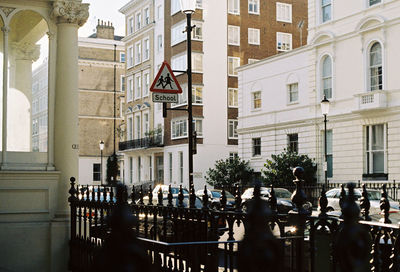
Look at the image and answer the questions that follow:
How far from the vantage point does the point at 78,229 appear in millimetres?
10758

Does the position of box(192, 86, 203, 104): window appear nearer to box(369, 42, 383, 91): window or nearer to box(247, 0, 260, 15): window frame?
box(247, 0, 260, 15): window frame

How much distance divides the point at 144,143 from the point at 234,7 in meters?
16.6

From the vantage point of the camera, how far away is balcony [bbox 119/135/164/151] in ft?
191

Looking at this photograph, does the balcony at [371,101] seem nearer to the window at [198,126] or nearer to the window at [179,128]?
the window at [198,126]

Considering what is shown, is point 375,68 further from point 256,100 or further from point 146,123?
point 146,123

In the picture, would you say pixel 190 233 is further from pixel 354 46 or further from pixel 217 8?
pixel 217 8

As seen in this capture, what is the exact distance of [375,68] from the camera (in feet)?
116

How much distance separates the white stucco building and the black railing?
82.8ft

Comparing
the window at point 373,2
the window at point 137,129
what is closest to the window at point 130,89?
the window at point 137,129

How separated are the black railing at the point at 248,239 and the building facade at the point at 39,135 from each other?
613 millimetres

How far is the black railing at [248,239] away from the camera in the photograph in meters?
2.00

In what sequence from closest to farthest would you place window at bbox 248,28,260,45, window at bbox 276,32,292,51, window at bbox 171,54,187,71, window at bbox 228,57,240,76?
1. window at bbox 171,54,187,71
2. window at bbox 228,57,240,76
3. window at bbox 248,28,260,45
4. window at bbox 276,32,292,51

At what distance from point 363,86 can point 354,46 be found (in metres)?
2.74

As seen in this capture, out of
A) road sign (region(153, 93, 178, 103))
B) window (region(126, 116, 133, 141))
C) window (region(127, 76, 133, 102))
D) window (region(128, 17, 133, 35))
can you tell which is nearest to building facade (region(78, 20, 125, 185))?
window (region(128, 17, 133, 35))
